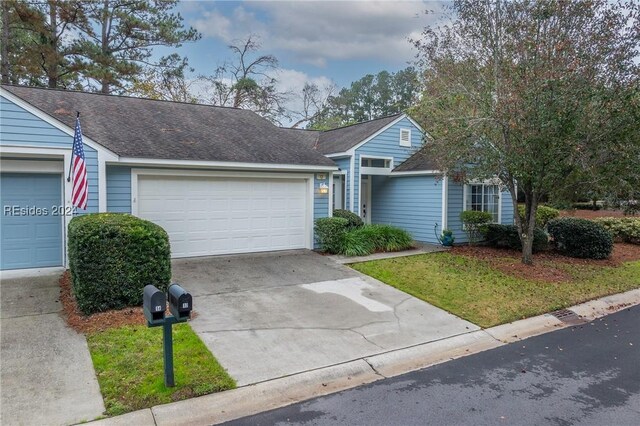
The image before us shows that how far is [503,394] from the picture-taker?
13.9ft

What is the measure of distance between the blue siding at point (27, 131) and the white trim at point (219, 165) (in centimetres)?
87

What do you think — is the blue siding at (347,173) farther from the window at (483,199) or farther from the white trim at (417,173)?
the window at (483,199)

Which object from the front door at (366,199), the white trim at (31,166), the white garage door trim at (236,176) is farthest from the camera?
the front door at (366,199)

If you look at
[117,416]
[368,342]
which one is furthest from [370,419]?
[117,416]

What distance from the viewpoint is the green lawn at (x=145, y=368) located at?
3928 mm

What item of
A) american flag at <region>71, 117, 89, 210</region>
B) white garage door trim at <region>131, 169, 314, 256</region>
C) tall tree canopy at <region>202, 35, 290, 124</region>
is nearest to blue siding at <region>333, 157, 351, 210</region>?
white garage door trim at <region>131, 169, 314, 256</region>

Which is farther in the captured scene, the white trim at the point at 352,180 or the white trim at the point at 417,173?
the white trim at the point at 352,180

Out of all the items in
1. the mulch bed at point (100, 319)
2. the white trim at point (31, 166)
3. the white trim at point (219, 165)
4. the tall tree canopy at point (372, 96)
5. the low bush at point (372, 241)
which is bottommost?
the mulch bed at point (100, 319)

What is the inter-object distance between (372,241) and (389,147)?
4.71 metres

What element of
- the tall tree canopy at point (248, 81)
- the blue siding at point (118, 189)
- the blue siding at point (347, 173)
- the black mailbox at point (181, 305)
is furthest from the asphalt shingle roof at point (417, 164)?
the tall tree canopy at point (248, 81)

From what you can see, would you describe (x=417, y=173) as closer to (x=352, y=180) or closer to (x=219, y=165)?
(x=352, y=180)

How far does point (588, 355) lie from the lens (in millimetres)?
5367

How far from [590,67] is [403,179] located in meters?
6.83

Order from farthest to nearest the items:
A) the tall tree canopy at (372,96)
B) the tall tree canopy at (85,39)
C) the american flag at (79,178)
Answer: the tall tree canopy at (372,96)
the tall tree canopy at (85,39)
the american flag at (79,178)
